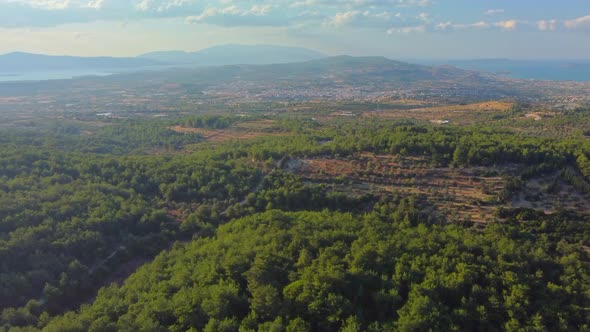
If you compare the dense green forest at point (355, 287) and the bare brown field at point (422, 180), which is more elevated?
the bare brown field at point (422, 180)

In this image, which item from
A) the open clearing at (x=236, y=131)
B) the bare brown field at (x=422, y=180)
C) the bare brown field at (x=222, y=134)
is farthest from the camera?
the open clearing at (x=236, y=131)

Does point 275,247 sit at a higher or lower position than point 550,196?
lower

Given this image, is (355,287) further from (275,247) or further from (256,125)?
(256,125)

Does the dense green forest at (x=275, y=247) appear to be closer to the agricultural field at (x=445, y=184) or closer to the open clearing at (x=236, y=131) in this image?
the agricultural field at (x=445, y=184)

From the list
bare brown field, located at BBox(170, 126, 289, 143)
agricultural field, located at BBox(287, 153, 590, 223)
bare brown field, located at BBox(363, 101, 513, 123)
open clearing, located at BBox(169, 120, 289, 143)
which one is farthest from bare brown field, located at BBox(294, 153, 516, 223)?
bare brown field, located at BBox(363, 101, 513, 123)

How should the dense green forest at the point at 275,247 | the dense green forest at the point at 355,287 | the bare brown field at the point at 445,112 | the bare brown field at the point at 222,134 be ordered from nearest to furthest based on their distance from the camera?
the dense green forest at the point at 355,287
the dense green forest at the point at 275,247
the bare brown field at the point at 222,134
the bare brown field at the point at 445,112

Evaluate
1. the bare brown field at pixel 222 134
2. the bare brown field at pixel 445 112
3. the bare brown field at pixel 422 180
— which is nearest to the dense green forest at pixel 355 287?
the bare brown field at pixel 422 180

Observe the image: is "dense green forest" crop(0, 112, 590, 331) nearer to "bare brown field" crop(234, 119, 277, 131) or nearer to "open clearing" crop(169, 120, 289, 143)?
"open clearing" crop(169, 120, 289, 143)

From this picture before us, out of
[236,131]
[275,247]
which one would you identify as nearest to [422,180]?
[275,247]
